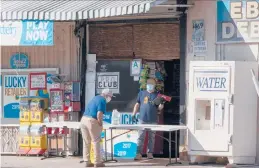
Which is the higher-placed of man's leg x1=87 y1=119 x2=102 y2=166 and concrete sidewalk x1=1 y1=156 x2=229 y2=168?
man's leg x1=87 y1=119 x2=102 y2=166

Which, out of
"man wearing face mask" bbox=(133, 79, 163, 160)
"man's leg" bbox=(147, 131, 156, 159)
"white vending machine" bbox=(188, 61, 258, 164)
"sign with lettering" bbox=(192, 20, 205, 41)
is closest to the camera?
"white vending machine" bbox=(188, 61, 258, 164)

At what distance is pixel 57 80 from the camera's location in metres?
14.5

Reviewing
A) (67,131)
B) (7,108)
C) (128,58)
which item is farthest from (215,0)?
(7,108)

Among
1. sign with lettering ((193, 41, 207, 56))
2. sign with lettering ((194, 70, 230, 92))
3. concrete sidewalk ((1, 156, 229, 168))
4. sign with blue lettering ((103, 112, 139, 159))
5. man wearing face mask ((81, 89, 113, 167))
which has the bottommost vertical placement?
concrete sidewalk ((1, 156, 229, 168))

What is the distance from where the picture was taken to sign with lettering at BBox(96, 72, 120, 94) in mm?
14531

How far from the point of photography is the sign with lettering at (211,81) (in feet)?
40.8

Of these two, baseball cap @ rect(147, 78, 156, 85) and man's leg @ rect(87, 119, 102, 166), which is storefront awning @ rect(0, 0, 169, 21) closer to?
baseball cap @ rect(147, 78, 156, 85)

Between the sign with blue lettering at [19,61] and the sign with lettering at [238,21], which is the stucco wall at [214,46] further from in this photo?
the sign with blue lettering at [19,61]

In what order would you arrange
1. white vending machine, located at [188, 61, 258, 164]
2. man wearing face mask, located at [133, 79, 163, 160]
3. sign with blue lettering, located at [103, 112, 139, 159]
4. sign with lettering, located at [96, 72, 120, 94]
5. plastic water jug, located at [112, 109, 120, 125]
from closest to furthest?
1. white vending machine, located at [188, 61, 258, 164]
2. plastic water jug, located at [112, 109, 120, 125]
3. man wearing face mask, located at [133, 79, 163, 160]
4. sign with blue lettering, located at [103, 112, 139, 159]
5. sign with lettering, located at [96, 72, 120, 94]

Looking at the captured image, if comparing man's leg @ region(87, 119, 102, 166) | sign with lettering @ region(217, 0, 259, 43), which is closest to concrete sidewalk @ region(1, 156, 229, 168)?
man's leg @ region(87, 119, 102, 166)

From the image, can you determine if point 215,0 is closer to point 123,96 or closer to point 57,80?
point 123,96

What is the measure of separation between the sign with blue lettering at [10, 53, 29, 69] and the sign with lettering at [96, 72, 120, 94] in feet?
5.80

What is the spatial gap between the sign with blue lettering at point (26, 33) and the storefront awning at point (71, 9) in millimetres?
693

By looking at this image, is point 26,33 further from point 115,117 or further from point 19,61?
point 115,117
